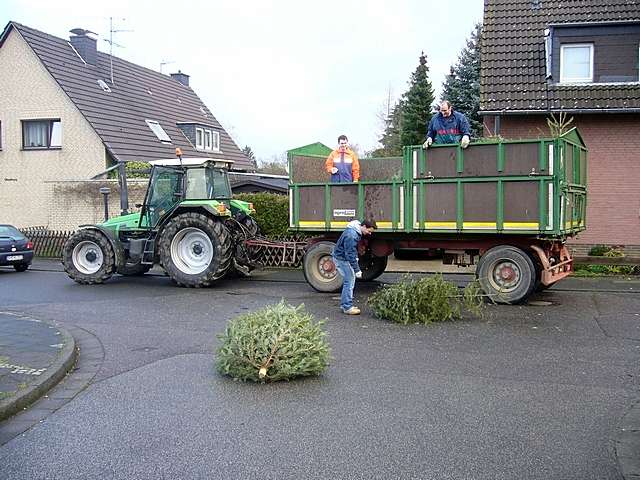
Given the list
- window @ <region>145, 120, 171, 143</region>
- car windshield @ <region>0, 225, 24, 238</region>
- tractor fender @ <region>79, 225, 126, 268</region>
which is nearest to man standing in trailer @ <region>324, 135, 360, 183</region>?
tractor fender @ <region>79, 225, 126, 268</region>

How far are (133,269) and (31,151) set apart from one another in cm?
1390

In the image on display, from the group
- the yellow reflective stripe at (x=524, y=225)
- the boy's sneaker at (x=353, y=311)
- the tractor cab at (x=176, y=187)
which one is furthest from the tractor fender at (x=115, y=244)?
the yellow reflective stripe at (x=524, y=225)

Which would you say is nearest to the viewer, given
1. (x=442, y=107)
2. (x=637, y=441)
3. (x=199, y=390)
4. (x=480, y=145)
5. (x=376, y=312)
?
(x=637, y=441)

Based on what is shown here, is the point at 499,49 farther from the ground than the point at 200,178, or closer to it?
farther from the ground

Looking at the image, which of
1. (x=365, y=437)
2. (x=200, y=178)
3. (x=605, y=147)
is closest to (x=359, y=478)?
(x=365, y=437)

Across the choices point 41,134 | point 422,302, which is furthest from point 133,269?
point 41,134

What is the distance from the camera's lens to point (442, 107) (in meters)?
12.3

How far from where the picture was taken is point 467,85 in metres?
30.0

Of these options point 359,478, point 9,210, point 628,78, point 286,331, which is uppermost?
point 628,78

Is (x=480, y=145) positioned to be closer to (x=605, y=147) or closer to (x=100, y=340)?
(x=100, y=340)

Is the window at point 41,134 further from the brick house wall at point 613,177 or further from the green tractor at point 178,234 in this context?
the brick house wall at point 613,177

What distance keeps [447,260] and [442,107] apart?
270 cm

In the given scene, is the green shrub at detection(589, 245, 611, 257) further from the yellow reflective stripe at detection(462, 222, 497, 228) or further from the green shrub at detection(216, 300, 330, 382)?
the green shrub at detection(216, 300, 330, 382)

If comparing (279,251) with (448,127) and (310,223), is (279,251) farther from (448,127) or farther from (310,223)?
(448,127)
